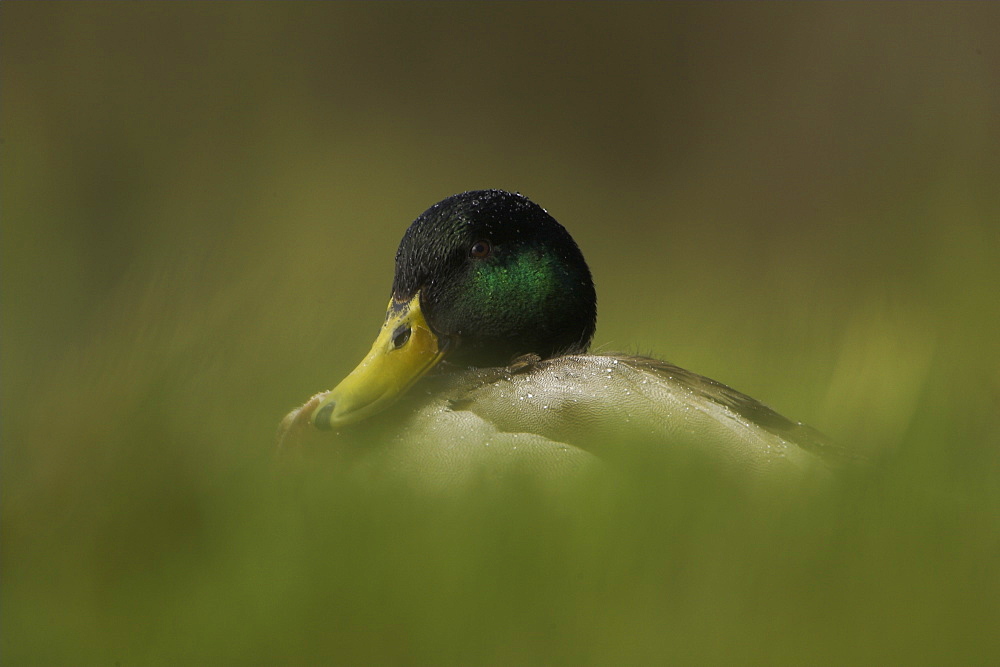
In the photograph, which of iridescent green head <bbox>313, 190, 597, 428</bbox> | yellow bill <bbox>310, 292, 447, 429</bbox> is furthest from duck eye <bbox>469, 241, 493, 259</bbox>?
yellow bill <bbox>310, 292, 447, 429</bbox>

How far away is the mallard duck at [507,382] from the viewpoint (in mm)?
1158

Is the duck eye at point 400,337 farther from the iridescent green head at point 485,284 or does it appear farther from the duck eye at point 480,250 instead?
the duck eye at point 480,250

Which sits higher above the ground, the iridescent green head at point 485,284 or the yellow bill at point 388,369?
the iridescent green head at point 485,284

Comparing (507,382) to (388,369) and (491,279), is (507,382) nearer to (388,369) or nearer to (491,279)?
(388,369)

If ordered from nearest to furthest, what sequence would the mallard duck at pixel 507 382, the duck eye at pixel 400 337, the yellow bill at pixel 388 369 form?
1. the mallard duck at pixel 507 382
2. the yellow bill at pixel 388 369
3. the duck eye at pixel 400 337

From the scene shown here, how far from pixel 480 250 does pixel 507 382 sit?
19.9 inches

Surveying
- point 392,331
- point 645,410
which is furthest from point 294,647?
point 392,331

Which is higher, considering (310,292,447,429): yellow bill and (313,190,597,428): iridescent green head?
(313,190,597,428): iridescent green head

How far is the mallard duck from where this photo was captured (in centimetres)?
116

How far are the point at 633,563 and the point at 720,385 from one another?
2.81ft

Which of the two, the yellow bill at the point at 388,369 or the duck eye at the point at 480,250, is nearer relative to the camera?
the yellow bill at the point at 388,369

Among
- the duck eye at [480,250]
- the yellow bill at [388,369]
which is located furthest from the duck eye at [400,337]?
the duck eye at [480,250]

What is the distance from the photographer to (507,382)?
1.33 meters

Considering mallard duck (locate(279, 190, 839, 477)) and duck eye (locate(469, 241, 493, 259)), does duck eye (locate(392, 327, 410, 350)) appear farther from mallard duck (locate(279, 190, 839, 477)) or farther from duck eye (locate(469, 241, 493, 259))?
duck eye (locate(469, 241, 493, 259))
